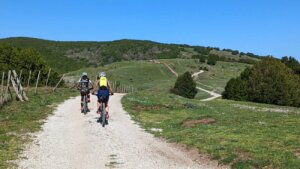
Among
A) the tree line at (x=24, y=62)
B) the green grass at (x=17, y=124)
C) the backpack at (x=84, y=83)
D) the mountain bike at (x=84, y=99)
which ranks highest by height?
the tree line at (x=24, y=62)

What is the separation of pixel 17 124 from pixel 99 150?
7420 millimetres

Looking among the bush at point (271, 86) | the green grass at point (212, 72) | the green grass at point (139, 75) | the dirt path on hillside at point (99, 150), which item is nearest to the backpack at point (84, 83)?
the dirt path on hillside at point (99, 150)

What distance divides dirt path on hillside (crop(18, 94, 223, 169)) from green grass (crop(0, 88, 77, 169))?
0.46 metres

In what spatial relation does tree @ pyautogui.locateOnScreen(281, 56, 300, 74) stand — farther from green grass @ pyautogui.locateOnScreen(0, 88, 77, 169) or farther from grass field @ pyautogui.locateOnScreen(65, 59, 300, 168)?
green grass @ pyautogui.locateOnScreen(0, 88, 77, 169)

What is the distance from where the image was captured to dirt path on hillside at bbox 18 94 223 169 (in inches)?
517

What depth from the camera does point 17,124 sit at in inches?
817

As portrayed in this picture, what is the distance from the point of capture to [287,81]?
73.8m

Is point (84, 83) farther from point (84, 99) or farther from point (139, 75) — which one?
point (139, 75)

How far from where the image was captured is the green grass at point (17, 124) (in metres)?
14.2

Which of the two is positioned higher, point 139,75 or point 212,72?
point 212,72

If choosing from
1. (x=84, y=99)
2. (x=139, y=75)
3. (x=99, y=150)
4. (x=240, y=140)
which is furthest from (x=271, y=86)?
(x=139, y=75)

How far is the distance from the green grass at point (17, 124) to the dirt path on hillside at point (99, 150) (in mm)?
457

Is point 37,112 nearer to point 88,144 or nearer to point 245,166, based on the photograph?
point 88,144

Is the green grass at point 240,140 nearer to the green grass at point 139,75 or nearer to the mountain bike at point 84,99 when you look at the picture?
the mountain bike at point 84,99
